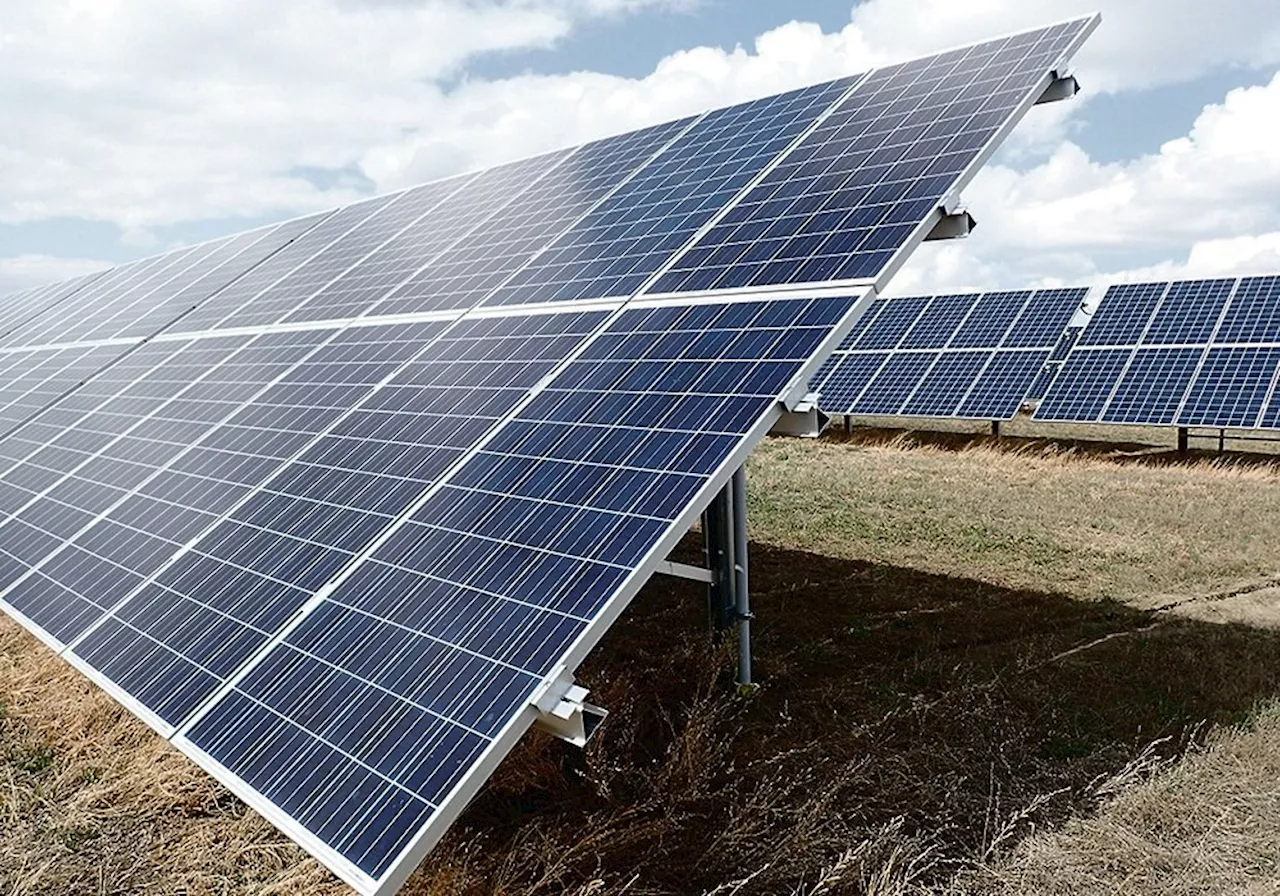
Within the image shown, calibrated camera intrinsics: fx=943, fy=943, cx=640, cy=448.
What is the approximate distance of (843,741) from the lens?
7.81 meters

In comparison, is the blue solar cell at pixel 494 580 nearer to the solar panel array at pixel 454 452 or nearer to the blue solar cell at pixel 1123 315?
the solar panel array at pixel 454 452

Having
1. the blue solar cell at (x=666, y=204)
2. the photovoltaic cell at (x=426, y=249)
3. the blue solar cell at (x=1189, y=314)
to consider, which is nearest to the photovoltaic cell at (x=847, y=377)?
the blue solar cell at (x=1189, y=314)

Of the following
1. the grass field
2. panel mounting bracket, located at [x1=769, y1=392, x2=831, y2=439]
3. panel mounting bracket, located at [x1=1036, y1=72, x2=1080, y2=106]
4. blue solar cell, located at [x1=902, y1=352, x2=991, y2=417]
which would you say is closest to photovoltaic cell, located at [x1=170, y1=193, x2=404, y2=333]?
the grass field

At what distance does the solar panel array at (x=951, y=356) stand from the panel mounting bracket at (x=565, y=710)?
2010cm

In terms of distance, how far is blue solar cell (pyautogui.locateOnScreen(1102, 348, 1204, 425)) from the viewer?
67.1 ft

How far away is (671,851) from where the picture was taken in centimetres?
635

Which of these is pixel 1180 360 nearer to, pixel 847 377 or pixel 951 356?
pixel 951 356

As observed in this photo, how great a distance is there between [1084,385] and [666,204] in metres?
16.2

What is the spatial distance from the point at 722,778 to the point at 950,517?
957 cm

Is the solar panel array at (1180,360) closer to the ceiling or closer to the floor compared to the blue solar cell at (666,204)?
closer to the floor

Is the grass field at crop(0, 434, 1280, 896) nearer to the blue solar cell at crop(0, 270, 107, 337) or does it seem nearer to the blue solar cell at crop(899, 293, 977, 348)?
the blue solar cell at crop(899, 293, 977, 348)

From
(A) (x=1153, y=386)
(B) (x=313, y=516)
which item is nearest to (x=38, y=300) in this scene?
(B) (x=313, y=516)

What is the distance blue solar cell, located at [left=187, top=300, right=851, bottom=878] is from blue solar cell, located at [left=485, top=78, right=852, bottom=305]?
1779 millimetres

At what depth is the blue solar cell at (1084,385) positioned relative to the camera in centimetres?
2161
